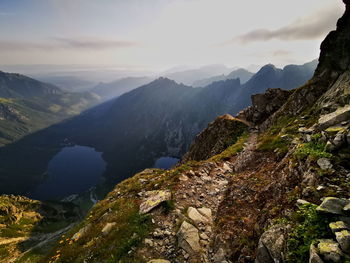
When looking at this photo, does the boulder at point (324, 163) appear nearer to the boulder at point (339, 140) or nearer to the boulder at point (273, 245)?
the boulder at point (339, 140)

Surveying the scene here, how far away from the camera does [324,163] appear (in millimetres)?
12078

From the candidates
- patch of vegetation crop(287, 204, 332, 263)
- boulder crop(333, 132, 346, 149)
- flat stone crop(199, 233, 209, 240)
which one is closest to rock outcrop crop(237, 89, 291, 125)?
boulder crop(333, 132, 346, 149)

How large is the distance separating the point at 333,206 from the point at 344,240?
2.09 meters

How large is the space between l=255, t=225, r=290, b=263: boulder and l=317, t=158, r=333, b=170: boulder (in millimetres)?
4957

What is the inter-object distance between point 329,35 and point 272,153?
3692 cm

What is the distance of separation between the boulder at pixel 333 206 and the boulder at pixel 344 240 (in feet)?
4.23

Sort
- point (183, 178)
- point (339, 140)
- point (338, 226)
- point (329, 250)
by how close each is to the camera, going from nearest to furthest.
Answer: point (329, 250)
point (338, 226)
point (339, 140)
point (183, 178)

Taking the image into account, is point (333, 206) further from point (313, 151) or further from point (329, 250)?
point (313, 151)

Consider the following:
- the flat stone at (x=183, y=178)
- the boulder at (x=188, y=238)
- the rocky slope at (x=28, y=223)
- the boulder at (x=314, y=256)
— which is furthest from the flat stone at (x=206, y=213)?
the rocky slope at (x=28, y=223)

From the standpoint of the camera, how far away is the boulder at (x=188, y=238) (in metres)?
12.4

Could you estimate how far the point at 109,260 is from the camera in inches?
→ 492

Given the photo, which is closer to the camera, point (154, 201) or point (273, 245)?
point (273, 245)

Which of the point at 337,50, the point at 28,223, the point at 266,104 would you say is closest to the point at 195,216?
the point at 337,50

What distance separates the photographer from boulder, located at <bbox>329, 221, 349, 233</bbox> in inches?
292
